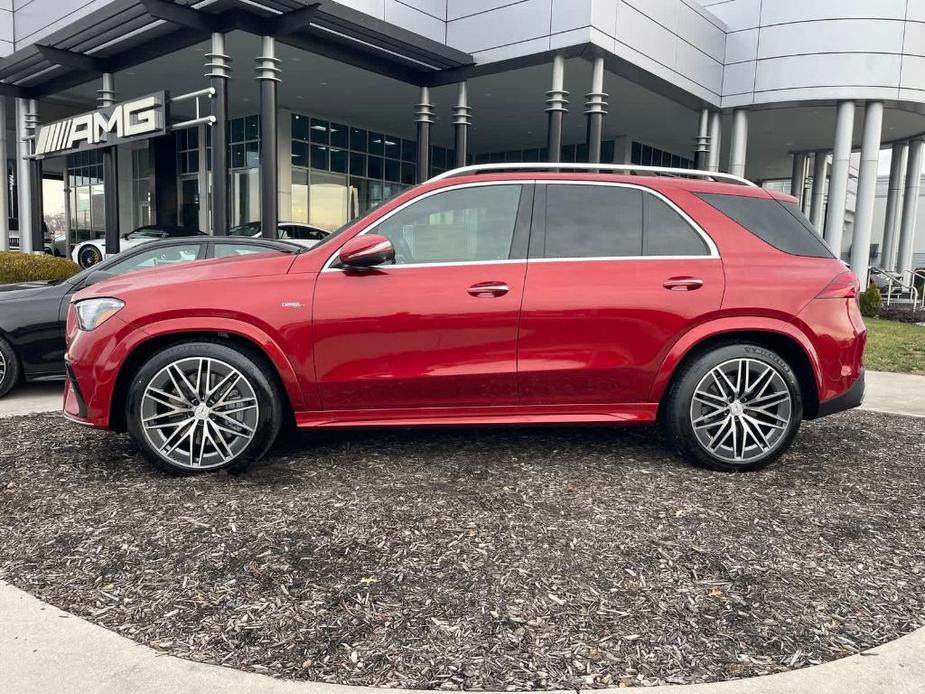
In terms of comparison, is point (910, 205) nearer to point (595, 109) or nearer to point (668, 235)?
point (595, 109)

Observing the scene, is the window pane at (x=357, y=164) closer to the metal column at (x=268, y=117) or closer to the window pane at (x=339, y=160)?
the window pane at (x=339, y=160)

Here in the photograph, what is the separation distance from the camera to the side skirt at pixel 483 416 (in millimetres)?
4047

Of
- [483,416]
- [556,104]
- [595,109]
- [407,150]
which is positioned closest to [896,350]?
[595,109]

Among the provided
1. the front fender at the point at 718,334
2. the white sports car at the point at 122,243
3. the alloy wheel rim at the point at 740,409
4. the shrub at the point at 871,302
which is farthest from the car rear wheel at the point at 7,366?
the shrub at the point at 871,302

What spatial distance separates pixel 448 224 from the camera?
13.6ft

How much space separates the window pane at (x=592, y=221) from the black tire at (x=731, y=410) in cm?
85

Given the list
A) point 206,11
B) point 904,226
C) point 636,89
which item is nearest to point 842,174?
point 636,89

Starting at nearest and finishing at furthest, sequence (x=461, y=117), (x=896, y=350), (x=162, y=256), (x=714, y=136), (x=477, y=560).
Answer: (x=477, y=560)
(x=162, y=256)
(x=896, y=350)
(x=461, y=117)
(x=714, y=136)

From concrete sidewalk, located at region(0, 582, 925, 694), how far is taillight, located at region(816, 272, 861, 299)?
7.42 feet

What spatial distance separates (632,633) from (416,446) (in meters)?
2.39

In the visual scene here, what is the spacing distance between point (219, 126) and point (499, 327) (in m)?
10.4

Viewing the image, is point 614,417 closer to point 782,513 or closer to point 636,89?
point 782,513

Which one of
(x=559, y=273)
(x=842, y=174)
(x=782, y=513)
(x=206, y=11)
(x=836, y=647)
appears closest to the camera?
(x=836, y=647)

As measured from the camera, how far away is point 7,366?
20.5 ft
